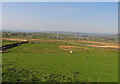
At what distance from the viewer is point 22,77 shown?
9.61 meters

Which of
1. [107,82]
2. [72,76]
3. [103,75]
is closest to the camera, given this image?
[107,82]

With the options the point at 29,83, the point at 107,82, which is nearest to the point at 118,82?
the point at 107,82

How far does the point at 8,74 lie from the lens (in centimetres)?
1006

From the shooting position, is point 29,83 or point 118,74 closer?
point 29,83

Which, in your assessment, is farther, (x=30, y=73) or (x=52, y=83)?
(x=30, y=73)

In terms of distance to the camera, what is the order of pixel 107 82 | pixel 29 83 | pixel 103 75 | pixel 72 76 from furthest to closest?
pixel 103 75
pixel 72 76
pixel 107 82
pixel 29 83

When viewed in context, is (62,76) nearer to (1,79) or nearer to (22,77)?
(22,77)

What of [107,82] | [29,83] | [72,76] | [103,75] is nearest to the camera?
[29,83]

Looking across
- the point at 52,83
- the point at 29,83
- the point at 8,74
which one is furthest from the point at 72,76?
the point at 8,74

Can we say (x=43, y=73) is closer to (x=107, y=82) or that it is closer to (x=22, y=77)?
(x=22, y=77)

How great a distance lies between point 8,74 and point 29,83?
8.71 feet

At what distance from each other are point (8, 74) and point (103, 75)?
884 cm

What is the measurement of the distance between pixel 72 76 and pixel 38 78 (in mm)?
3015

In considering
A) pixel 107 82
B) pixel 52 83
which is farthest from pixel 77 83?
pixel 107 82
